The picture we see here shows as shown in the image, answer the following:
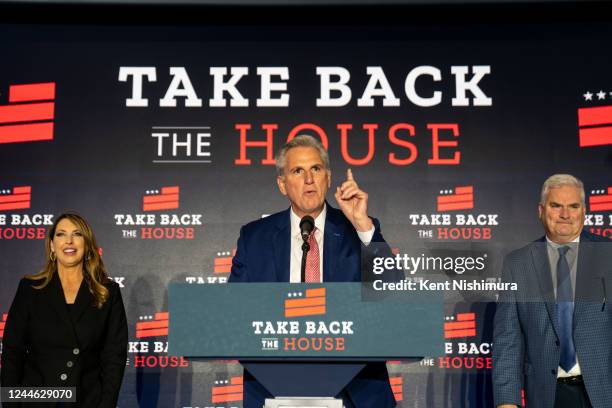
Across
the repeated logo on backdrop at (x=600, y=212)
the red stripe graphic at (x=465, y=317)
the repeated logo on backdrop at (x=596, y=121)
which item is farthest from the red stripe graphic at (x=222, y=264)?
the repeated logo on backdrop at (x=596, y=121)

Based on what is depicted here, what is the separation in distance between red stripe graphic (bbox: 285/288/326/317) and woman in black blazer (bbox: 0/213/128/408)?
5.01ft

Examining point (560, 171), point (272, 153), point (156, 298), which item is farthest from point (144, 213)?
point (560, 171)

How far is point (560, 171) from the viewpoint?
5.04m

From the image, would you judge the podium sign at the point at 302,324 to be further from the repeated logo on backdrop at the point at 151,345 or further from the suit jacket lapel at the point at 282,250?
the repeated logo on backdrop at the point at 151,345

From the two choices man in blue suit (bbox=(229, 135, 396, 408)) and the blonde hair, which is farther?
the blonde hair

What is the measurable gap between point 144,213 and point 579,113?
298 cm

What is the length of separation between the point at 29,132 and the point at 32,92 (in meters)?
0.28

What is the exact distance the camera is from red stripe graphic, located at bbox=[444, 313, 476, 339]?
193 inches

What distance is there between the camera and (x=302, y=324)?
2346 mm

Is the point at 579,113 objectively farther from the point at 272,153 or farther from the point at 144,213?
the point at 144,213

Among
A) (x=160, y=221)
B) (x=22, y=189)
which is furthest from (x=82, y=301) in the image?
(x=22, y=189)

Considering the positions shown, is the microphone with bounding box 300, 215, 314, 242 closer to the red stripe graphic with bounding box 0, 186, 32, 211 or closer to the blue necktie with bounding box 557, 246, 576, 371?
the blue necktie with bounding box 557, 246, 576, 371

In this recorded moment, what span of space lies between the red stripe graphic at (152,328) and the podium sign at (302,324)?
2671 mm

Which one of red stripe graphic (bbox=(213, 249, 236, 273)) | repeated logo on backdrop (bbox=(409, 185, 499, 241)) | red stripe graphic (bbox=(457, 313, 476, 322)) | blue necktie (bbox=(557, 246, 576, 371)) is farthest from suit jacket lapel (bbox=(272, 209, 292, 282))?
red stripe graphic (bbox=(457, 313, 476, 322))
